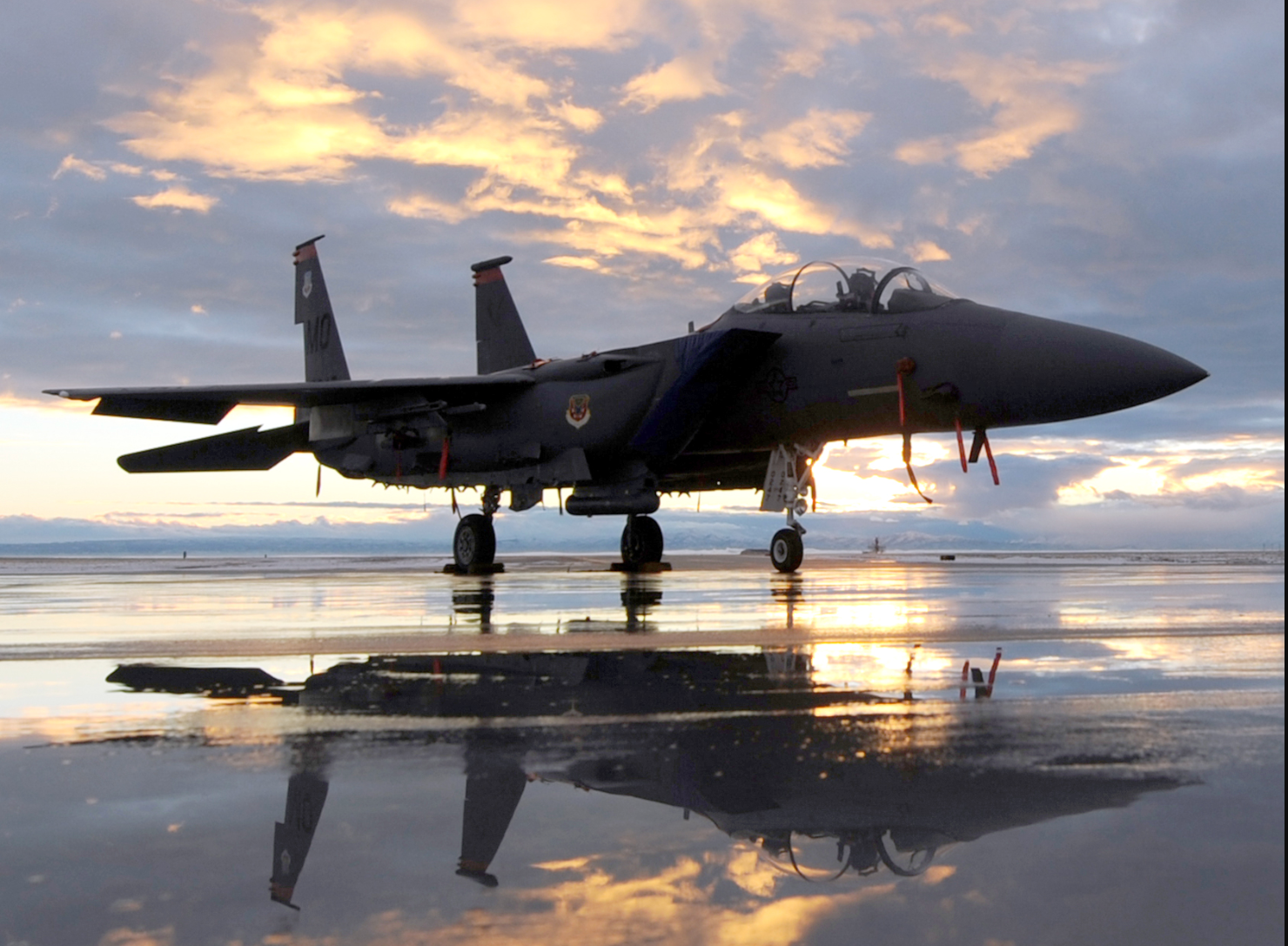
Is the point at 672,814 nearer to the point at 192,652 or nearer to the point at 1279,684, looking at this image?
the point at 1279,684

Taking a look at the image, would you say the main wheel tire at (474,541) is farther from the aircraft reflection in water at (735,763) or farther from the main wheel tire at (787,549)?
the aircraft reflection in water at (735,763)

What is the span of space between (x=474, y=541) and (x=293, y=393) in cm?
380

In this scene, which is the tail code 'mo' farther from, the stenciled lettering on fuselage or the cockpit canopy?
the cockpit canopy

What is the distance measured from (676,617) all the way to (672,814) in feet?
19.8

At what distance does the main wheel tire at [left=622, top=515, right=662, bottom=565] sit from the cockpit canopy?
16.0ft

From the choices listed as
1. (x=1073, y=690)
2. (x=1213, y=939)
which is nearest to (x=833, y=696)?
(x=1073, y=690)

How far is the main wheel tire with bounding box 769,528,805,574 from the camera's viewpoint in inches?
606

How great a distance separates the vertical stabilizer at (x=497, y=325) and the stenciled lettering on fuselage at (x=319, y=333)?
10.6 ft

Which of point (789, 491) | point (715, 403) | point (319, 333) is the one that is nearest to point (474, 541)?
point (715, 403)

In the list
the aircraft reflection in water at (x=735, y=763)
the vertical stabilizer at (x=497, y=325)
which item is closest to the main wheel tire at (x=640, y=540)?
the vertical stabilizer at (x=497, y=325)

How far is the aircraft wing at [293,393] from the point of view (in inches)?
685

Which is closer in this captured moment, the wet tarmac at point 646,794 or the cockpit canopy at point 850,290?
the wet tarmac at point 646,794

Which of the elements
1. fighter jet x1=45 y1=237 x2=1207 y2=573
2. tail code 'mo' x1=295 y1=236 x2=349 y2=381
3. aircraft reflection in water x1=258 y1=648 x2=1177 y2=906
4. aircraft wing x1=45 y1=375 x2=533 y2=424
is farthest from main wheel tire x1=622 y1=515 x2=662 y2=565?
aircraft reflection in water x1=258 y1=648 x2=1177 y2=906

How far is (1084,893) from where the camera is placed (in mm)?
2240
